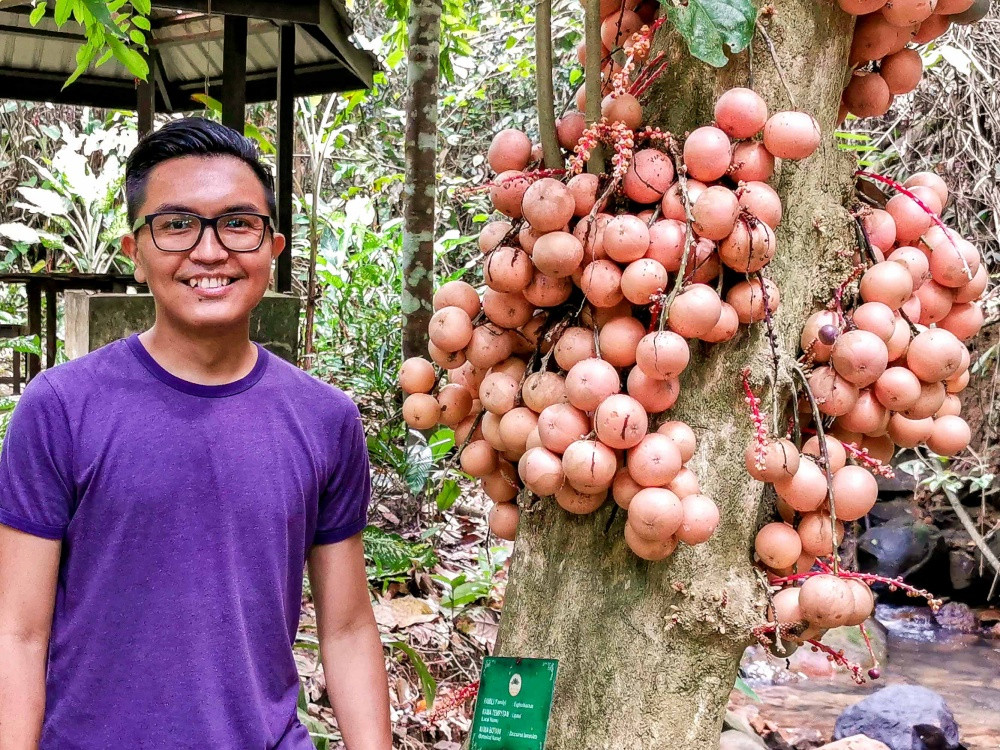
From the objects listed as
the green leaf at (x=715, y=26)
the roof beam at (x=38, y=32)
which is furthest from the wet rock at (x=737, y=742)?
the roof beam at (x=38, y=32)

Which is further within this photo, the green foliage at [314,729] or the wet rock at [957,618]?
the wet rock at [957,618]

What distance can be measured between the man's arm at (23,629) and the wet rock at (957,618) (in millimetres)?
5457

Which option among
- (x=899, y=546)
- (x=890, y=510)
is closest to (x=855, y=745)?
(x=899, y=546)

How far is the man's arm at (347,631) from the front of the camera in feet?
4.65

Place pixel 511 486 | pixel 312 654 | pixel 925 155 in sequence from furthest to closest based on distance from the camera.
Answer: pixel 925 155 → pixel 312 654 → pixel 511 486

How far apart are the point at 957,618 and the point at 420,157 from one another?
4177 millimetres

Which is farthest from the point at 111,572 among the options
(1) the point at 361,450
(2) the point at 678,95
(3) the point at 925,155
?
(3) the point at 925,155

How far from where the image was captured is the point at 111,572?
47.5 inches

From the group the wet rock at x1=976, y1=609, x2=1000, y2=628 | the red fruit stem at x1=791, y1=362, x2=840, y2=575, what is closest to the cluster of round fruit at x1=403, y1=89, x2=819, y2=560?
the red fruit stem at x1=791, y1=362, x2=840, y2=575

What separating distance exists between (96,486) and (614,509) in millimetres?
667

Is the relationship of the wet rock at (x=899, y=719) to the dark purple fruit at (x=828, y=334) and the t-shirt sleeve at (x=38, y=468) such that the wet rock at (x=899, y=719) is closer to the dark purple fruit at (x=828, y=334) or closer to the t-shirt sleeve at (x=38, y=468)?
the dark purple fruit at (x=828, y=334)

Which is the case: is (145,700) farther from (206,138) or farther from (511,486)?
(206,138)

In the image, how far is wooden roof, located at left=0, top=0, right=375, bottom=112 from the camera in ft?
15.8

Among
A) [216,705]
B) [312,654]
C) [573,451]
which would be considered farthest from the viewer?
[312,654]
